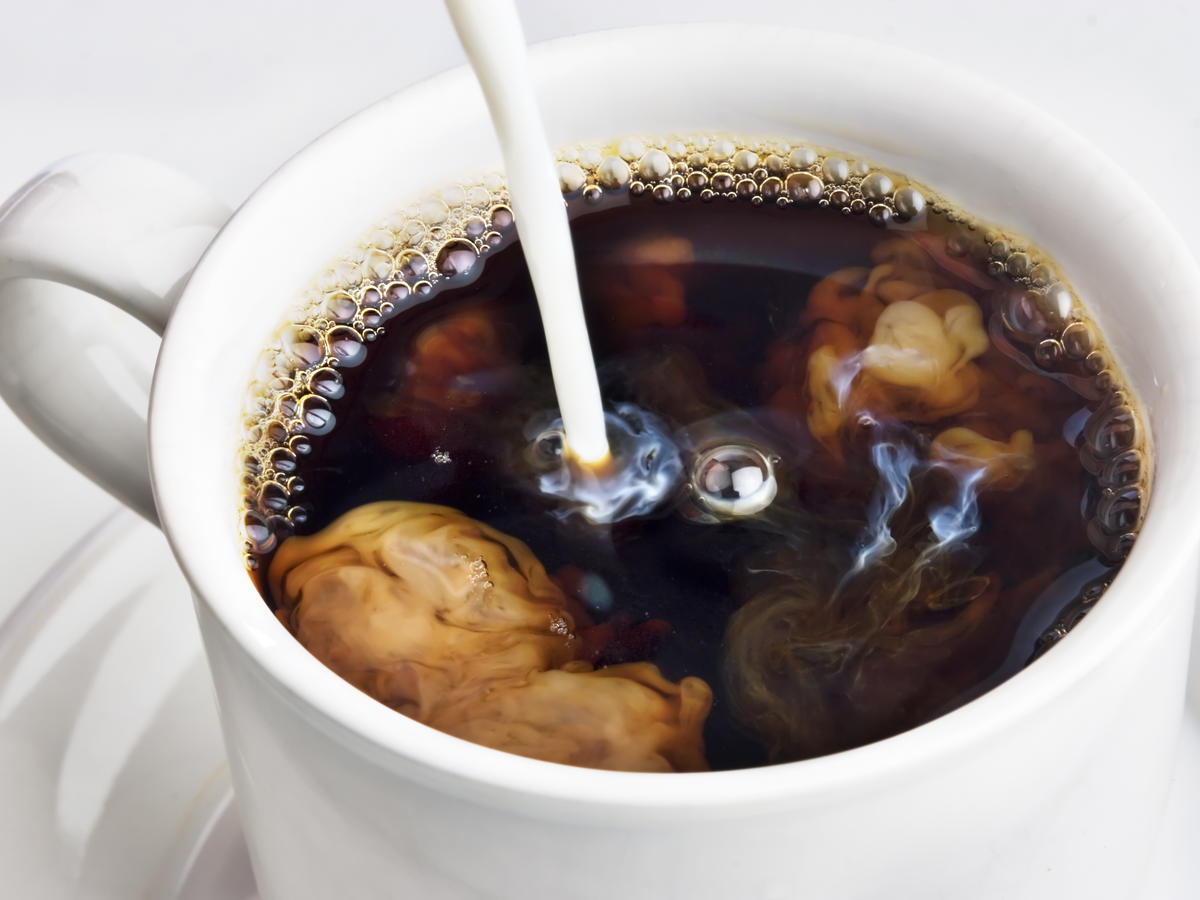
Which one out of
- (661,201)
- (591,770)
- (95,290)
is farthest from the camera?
(661,201)

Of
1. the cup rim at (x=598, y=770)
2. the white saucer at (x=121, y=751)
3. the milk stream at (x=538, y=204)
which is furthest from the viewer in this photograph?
the white saucer at (x=121, y=751)

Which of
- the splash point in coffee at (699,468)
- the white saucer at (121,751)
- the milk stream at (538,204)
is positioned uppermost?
the milk stream at (538,204)

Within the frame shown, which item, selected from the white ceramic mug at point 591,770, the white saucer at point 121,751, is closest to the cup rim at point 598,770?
the white ceramic mug at point 591,770

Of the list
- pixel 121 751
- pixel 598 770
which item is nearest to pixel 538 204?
pixel 598 770

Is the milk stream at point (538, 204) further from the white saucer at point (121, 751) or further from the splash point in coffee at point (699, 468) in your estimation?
the white saucer at point (121, 751)

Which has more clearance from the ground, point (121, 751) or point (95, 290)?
point (95, 290)

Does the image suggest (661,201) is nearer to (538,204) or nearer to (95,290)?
(538,204)

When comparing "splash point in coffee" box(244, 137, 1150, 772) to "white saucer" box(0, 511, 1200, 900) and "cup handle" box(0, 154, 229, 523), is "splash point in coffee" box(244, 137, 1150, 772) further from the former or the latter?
"white saucer" box(0, 511, 1200, 900)
